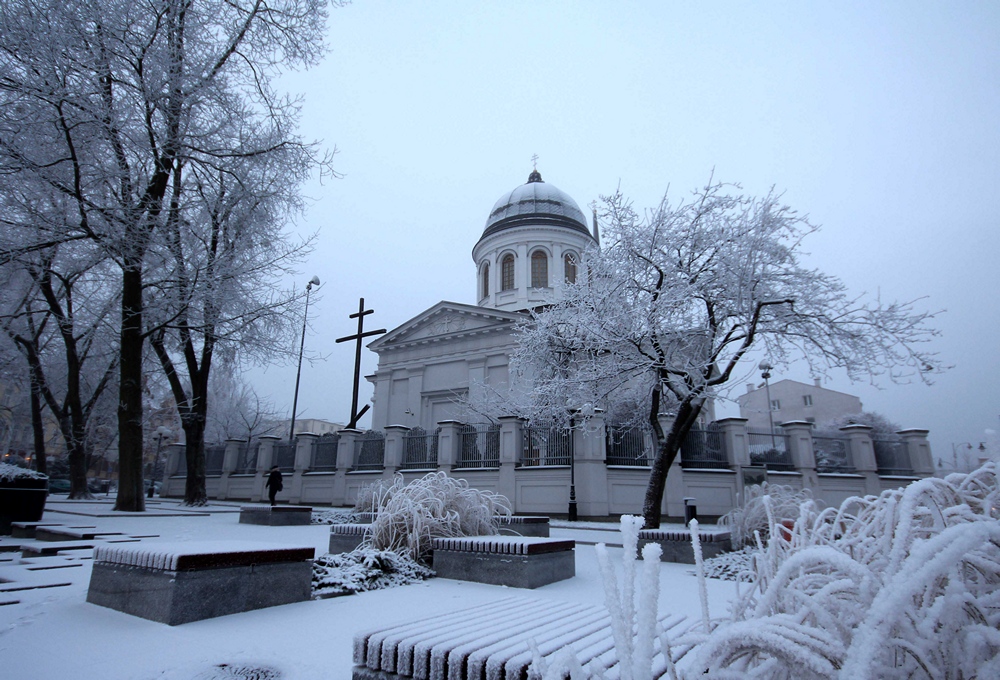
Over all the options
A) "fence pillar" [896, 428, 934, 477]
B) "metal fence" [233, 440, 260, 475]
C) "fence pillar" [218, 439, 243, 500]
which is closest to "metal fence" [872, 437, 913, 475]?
"fence pillar" [896, 428, 934, 477]

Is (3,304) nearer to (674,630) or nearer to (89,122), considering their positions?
(89,122)

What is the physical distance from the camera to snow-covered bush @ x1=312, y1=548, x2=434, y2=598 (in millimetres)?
4945

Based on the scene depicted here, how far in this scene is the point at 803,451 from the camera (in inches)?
758

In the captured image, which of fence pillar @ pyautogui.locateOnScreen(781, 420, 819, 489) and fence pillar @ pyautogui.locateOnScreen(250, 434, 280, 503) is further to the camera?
→ fence pillar @ pyautogui.locateOnScreen(250, 434, 280, 503)

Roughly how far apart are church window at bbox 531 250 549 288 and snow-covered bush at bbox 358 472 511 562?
1133 inches

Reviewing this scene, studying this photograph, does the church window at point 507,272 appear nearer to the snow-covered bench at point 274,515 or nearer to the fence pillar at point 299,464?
the fence pillar at point 299,464

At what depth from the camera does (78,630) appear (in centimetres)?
347

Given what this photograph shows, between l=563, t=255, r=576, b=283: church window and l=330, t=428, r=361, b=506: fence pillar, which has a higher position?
l=563, t=255, r=576, b=283: church window

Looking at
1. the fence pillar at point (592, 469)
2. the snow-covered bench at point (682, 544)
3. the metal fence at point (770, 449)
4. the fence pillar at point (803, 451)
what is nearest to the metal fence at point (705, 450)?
the metal fence at point (770, 449)

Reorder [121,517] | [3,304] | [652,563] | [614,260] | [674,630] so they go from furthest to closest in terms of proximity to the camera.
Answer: [3,304] → [614,260] → [121,517] → [674,630] → [652,563]

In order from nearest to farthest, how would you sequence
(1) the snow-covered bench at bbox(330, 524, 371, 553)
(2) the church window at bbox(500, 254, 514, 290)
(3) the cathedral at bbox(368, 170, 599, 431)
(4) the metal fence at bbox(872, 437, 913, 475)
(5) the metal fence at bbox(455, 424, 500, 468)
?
1. (1) the snow-covered bench at bbox(330, 524, 371, 553)
2. (5) the metal fence at bbox(455, 424, 500, 468)
3. (4) the metal fence at bbox(872, 437, 913, 475)
4. (3) the cathedral at bbox(368, 170, 599, 431)
5. (2) the church window at bbox(500, 254, 514, 290)

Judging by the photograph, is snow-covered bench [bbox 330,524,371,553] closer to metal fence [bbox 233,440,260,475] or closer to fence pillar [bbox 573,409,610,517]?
fence pillar [bbox 573,409,610,517]

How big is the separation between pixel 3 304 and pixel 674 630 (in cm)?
2162

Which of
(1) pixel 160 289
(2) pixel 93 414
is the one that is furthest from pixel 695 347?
(2) pixel 93 414
